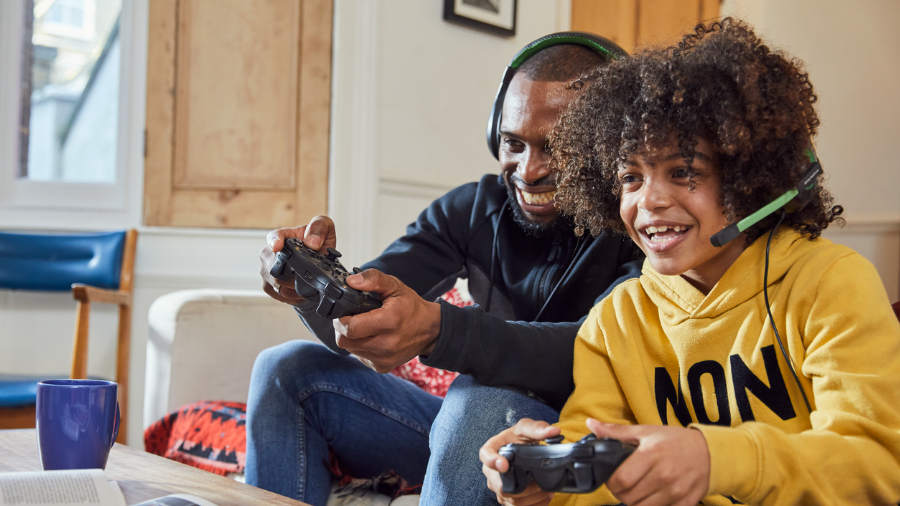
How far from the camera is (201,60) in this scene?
235cm

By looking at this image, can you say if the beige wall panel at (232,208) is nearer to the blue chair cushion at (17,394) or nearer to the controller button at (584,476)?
the blue chair cushion at (17,394)

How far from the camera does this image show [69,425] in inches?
30.7

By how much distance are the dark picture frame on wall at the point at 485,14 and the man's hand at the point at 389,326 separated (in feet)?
5.85

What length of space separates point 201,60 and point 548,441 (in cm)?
211

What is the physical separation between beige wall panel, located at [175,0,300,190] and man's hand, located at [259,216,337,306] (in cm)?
146

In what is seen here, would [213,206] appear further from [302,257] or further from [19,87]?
[302,257]

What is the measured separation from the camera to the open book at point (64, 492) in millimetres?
643

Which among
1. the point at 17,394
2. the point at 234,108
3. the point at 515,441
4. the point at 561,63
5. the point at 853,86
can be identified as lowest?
the point at 17,394

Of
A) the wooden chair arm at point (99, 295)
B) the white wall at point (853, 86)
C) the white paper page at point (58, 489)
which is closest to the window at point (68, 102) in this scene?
the wooden chair arm at point (99, 295)

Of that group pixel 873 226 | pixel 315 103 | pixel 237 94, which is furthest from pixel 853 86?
pixel 237 94

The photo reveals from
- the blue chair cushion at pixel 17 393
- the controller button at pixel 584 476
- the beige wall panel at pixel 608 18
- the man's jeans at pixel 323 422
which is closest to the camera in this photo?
the controller button at pixel 584 476

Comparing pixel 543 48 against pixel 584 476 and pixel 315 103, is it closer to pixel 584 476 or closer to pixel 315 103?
pixel 584 476

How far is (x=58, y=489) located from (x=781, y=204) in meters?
0.77

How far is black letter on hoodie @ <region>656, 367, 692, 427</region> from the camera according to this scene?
0.81m
